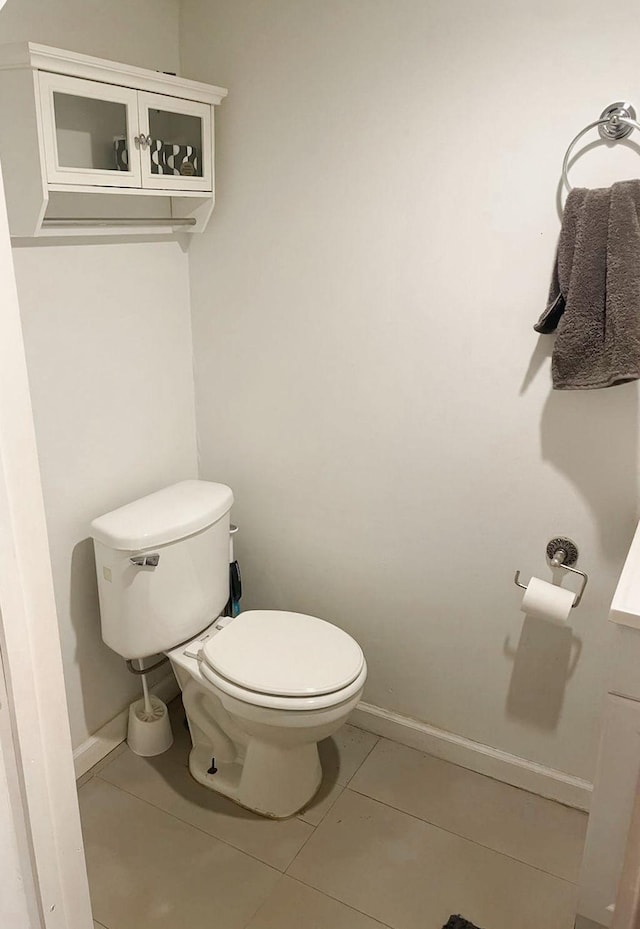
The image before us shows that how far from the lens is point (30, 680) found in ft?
3.55

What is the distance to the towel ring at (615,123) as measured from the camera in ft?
5.04

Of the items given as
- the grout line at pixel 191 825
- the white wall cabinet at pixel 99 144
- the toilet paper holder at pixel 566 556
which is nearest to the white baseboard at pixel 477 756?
the grout line at pixel 191 825

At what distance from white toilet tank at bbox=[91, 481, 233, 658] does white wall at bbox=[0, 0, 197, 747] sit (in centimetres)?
10

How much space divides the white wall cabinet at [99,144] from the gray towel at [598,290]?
3.29 ft

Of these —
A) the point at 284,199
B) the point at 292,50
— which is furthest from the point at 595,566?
the point at 292,50

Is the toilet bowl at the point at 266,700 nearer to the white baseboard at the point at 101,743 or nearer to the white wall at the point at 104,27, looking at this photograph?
the white baseboard at the point at 101,743

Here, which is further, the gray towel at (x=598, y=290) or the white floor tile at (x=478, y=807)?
the white floor tile at (x=478, y=807)

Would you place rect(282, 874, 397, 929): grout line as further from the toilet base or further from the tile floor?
the toilet base

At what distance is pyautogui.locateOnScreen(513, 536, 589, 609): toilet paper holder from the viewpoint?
185cm

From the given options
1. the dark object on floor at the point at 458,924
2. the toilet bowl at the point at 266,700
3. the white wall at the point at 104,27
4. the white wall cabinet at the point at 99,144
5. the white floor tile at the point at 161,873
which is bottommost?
the white floor tile at the point at 161,873

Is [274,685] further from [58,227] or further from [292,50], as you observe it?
[292,50]

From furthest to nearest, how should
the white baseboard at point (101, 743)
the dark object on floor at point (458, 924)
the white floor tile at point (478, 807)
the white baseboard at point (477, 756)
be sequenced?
the white baseboard at point (101, 743), the white baseboard at point (477, 756), the white floor tile at point (478, 807), the dark object on floor at point (458, 924)

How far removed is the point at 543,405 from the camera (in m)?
1.80

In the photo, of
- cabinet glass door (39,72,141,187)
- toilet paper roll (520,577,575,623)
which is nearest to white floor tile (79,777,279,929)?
toilet paper roll (520,577,575,623)
